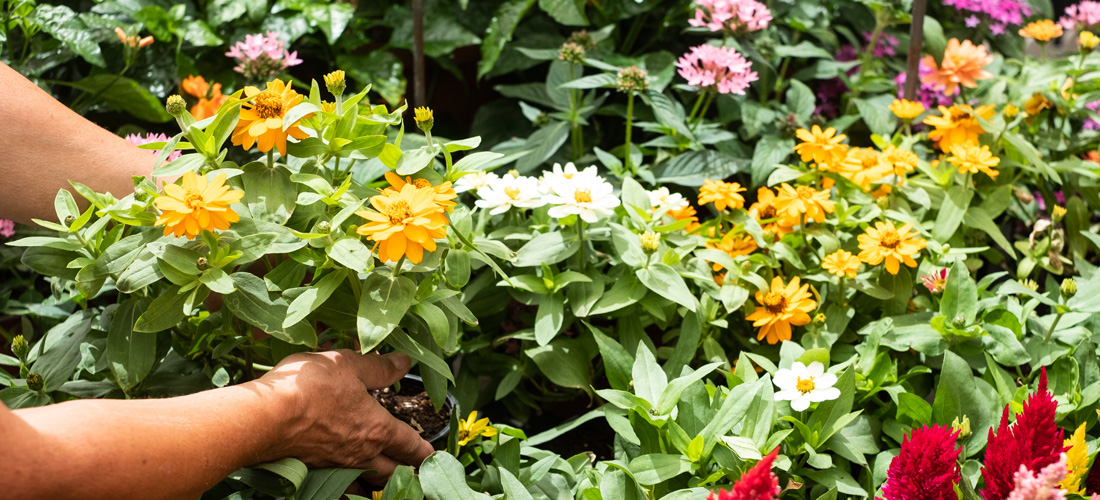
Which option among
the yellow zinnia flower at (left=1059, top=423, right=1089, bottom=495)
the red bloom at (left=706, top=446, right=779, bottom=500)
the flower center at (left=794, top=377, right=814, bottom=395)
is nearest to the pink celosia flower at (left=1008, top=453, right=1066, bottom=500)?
the red bloom at (left=706, top=446, right=779, bottom=500)

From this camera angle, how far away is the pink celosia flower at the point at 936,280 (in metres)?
1.06

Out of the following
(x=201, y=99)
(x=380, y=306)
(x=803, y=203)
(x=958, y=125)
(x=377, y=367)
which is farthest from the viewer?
(x=201, y=99)

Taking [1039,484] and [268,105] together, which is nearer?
[1039,484]

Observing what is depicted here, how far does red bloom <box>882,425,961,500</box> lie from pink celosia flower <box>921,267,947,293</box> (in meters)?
0.42

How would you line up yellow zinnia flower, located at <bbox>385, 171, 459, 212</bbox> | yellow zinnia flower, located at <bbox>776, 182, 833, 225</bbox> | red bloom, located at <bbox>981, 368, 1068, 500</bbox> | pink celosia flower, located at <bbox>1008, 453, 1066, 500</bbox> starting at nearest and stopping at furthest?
pink celosia flower, located at <bbox>1008, 453, 1066, 500</bbox>, red bloom, located at <bbox>981, 368, 1068, 500</bbox>, yellow zinnia flower, located at <bbox>385, 171, 459, 212</bbox>, yellow zinnia flower, located at <bbox>776, 182, 833, 225</bbox>

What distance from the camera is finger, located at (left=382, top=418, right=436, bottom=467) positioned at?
892 mm

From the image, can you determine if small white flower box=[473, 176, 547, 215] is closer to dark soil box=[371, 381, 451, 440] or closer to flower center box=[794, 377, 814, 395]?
dark soil box=[371, 381, 451, 440]

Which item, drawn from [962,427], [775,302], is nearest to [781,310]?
A: [775,302]

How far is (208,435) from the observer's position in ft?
2.28

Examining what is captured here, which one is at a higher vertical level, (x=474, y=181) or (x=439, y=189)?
(x=439, y=189)

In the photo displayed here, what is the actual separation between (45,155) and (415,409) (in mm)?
523

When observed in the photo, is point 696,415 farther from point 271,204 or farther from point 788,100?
point 788,100

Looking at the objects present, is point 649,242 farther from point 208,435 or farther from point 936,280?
point 208,435

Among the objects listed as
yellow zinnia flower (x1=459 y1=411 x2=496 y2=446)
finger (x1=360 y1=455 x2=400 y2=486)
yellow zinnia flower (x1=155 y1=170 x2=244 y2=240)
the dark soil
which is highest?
Result: yellow zinnia flower (x1=155 y1=170 x2=244 y2=240)
